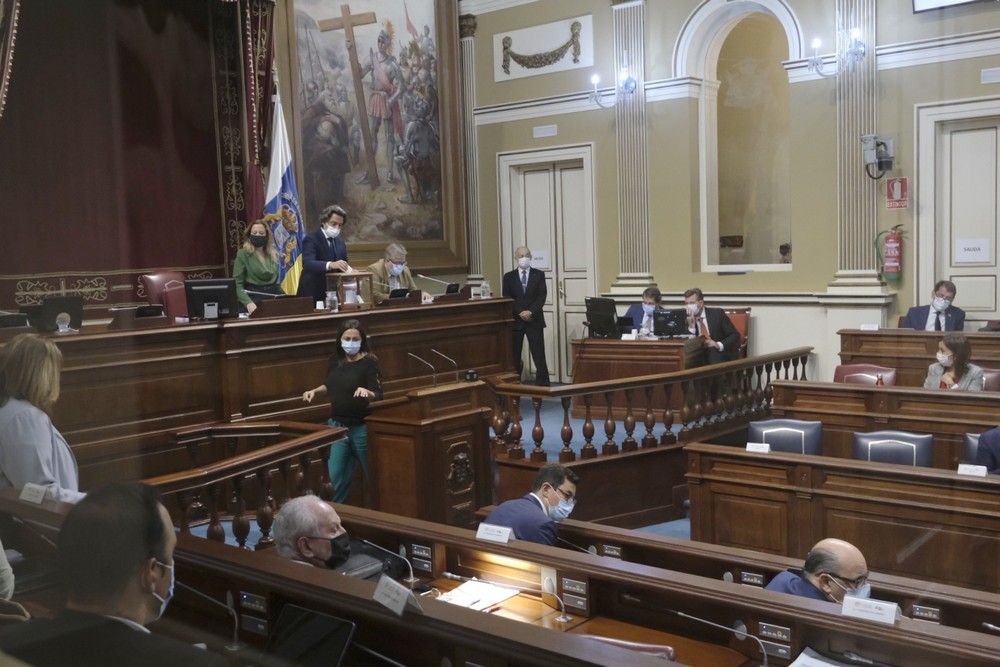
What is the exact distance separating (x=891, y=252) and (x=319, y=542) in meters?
3.06

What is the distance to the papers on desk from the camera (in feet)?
8.92

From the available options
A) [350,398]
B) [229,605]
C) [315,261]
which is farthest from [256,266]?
[229,605]

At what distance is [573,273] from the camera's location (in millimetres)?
8984

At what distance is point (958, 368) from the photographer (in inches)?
212

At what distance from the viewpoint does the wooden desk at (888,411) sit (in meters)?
4.92

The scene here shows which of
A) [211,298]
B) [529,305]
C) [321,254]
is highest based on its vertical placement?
[321,254]

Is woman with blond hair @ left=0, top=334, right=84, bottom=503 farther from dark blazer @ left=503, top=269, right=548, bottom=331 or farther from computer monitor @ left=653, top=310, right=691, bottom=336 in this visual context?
dark blazer @ left=503, top=269, right=548, bottom=331

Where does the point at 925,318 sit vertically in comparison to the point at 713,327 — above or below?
above

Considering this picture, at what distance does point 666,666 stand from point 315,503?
1503mm

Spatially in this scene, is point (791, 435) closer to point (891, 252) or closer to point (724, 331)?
point (891, 252)

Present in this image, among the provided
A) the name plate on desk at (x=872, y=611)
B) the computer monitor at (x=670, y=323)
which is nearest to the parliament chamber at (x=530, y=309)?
the name plate on desk at (x=872, y=611)

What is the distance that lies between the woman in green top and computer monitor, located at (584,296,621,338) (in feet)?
8.49

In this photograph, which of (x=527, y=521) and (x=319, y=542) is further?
(x=527, y=521)

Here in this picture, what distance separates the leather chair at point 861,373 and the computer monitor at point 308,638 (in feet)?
14.3
